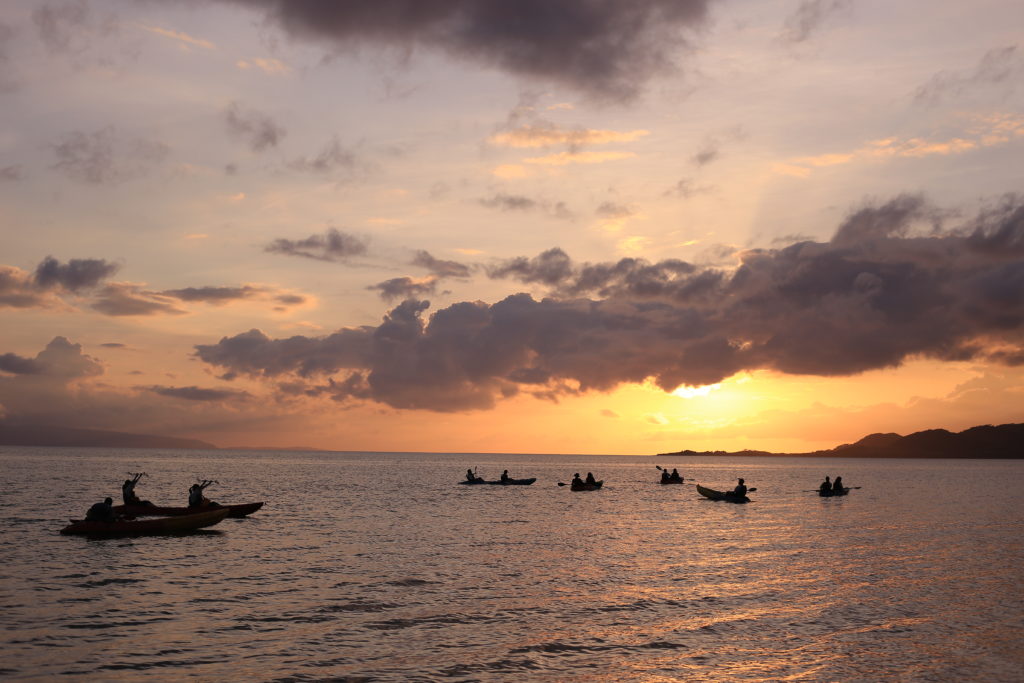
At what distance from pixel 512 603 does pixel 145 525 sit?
93.8ft

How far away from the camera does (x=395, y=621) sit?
85.2 feet

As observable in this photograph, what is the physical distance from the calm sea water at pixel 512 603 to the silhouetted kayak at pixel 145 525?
0.95 meters

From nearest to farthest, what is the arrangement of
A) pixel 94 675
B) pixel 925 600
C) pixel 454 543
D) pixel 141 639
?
pixel 94 675 → pixel 141 639 → pixel 925 600 → pixel 454 543

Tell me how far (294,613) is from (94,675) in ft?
25.8

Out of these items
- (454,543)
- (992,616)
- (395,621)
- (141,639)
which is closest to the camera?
(141,639)

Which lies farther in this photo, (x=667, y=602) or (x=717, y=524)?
(x=717, y=524)

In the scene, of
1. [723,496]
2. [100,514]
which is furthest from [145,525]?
[723,496]

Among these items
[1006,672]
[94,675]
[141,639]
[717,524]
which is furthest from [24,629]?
[717,524]

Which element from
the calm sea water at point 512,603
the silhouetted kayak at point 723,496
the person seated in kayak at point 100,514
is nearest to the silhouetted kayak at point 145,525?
the person seated in kayak at point 100,514

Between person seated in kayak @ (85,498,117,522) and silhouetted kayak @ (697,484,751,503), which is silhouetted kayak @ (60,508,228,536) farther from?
silhouetted kayak @ (697,484,751,503)

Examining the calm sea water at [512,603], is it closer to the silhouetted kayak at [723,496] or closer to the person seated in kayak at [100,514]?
the person seated in kayak at [100,514]

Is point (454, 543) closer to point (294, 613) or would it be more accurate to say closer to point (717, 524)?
point (294, 613)

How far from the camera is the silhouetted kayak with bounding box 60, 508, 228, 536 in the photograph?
45562 mm

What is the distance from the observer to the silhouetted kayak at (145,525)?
149ft
